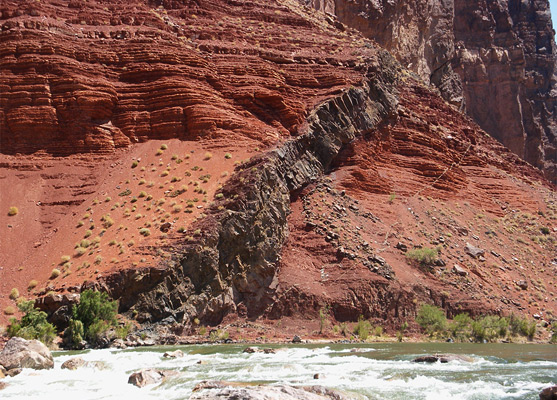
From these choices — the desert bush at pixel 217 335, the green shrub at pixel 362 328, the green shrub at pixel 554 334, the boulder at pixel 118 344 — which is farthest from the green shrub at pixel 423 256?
the boulder at pixel 118 344

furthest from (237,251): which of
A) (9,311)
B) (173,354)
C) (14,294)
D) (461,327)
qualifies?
(461,327)

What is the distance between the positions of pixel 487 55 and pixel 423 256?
62.7m

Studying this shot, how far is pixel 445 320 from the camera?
33844 mm

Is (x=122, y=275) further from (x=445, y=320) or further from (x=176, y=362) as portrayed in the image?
(x=445, y=320)

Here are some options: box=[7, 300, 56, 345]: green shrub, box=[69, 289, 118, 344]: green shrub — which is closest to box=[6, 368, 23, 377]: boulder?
box=[7, 300, 56, 345]: green shrub

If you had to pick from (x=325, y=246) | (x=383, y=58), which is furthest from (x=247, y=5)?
(x=325, y=246)

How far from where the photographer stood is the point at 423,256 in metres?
38.9

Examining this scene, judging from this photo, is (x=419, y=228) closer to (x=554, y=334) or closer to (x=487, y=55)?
(x=554, y=334)

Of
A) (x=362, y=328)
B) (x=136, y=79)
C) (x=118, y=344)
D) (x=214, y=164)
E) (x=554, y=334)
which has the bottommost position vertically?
(x=362, y=328)

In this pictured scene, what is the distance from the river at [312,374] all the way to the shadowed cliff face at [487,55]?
184ft

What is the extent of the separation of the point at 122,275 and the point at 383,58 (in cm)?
3394

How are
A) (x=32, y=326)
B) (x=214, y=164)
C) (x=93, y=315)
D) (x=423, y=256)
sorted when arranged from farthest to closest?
1. (x=423, y=256)
2. (x=214, y=164)
3. (x=93, y=315)
4. (x=32, y=326)

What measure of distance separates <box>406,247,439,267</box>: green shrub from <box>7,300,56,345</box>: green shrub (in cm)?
2215

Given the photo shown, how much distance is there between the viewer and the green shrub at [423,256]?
127 ft
